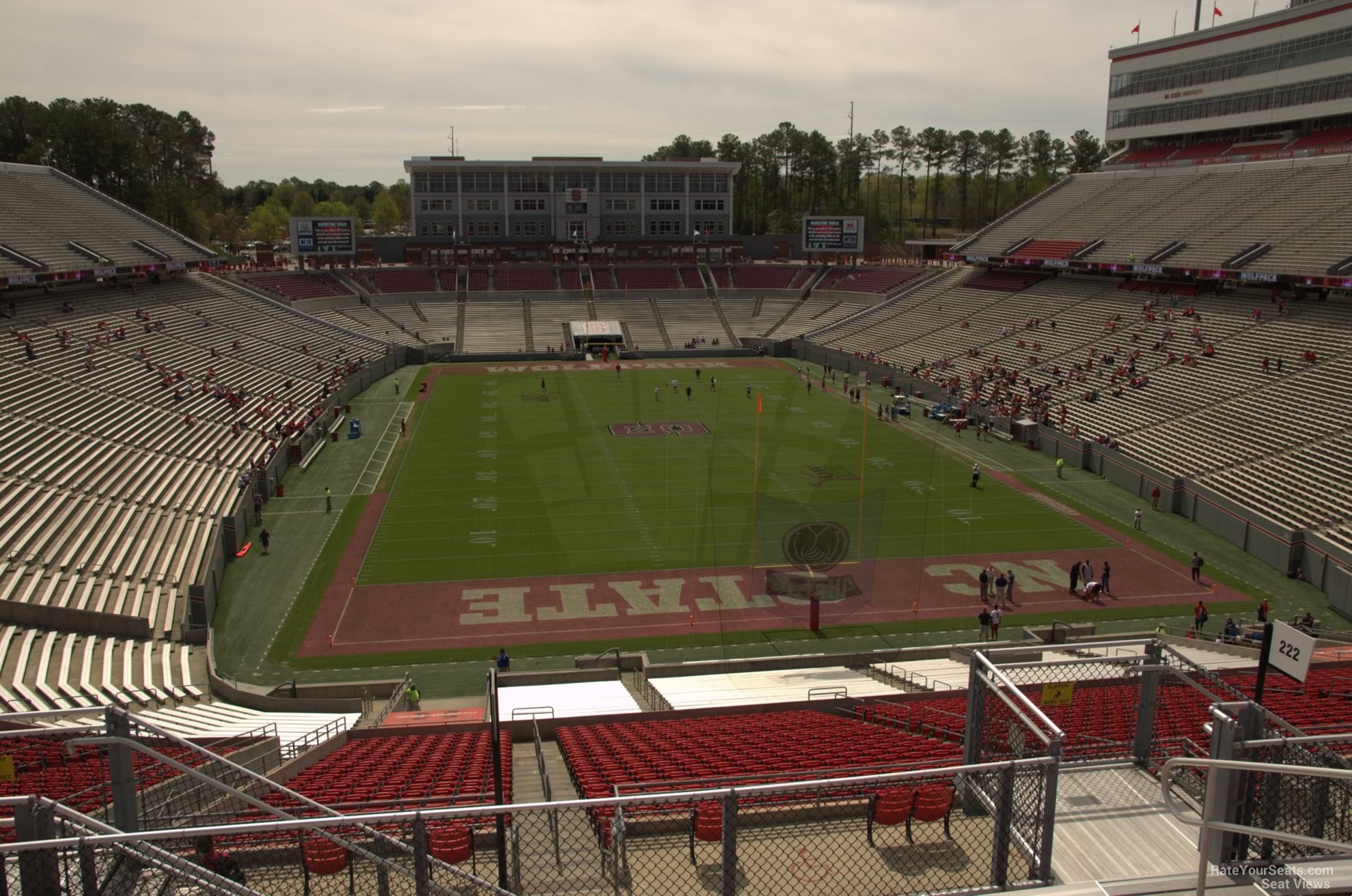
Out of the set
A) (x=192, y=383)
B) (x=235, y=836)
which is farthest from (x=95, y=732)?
(x=192, y=383)

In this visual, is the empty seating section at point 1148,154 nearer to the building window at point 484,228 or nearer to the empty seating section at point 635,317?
the empty seating section at point 635,317

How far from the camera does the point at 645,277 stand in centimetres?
8594

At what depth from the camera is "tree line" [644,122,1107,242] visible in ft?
356

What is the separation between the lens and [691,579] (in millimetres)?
26625

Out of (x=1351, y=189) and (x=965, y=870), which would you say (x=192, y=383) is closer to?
(x=965, y=870)

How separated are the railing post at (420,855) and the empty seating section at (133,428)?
1964 cm

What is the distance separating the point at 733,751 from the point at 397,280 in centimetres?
7603

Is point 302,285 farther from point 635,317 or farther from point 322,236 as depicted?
point 635,317

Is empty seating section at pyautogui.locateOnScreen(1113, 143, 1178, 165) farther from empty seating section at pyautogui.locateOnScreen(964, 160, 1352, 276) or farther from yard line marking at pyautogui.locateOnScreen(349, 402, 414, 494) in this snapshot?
yard line marking at pyautogui.locateOnScreen(349, 402, 414, 494)

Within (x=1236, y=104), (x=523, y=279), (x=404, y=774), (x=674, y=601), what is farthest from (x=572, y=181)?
(x=404, y=774)

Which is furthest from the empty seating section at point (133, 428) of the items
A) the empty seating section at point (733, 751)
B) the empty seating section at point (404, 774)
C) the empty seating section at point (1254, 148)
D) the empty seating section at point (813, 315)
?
the empty seating section at point (1254, 148)

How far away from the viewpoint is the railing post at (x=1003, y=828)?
5.77 m

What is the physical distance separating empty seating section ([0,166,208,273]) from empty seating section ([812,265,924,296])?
158ft

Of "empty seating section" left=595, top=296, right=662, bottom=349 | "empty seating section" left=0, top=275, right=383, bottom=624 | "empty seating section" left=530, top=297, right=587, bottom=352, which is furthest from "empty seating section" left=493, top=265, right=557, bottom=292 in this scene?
"empty seating section" left=0, top=275, right=383, bottom=624
